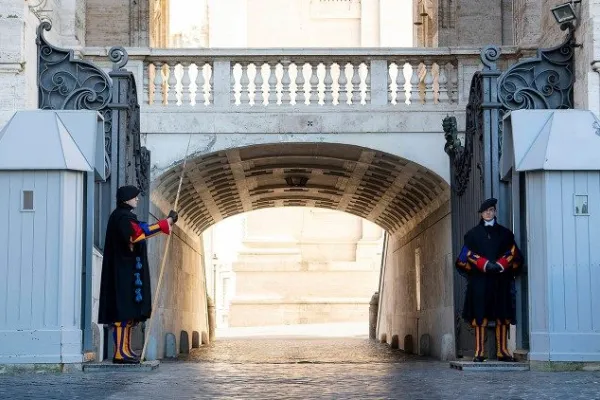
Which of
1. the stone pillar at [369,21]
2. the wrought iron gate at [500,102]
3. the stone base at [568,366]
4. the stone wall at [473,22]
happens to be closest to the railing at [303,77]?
the wrought iron gate at [500,102]

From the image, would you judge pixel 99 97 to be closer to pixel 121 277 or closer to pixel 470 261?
pixel 121 277

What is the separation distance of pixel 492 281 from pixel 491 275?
0.07 meters

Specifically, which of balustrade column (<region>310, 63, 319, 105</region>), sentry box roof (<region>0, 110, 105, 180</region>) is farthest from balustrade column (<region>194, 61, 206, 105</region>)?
sentry box roof (<region>0, 110, 105, 180</region>)

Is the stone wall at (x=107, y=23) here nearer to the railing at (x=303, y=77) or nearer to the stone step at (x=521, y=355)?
the railing at (x=303, y=77)

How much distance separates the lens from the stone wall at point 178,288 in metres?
21.5

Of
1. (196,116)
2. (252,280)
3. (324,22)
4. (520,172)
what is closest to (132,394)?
(520,172)

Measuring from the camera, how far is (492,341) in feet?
48.4

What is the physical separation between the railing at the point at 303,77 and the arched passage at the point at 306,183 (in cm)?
74

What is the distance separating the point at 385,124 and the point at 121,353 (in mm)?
7955

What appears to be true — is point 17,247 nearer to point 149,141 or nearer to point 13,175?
point 13,175

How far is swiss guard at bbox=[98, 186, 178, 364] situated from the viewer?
13203 millimetres

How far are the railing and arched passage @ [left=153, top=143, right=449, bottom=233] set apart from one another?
0.74m

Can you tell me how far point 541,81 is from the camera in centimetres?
1562

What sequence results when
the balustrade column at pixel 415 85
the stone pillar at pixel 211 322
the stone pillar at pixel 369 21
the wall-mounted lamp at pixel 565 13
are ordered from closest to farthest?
the wall-mounted lamp at pixel 565 13 < the balustrade column at pixel 415 85 < the stone pillar at pixel 211 322 < the stone pillar at pixel 369 21
